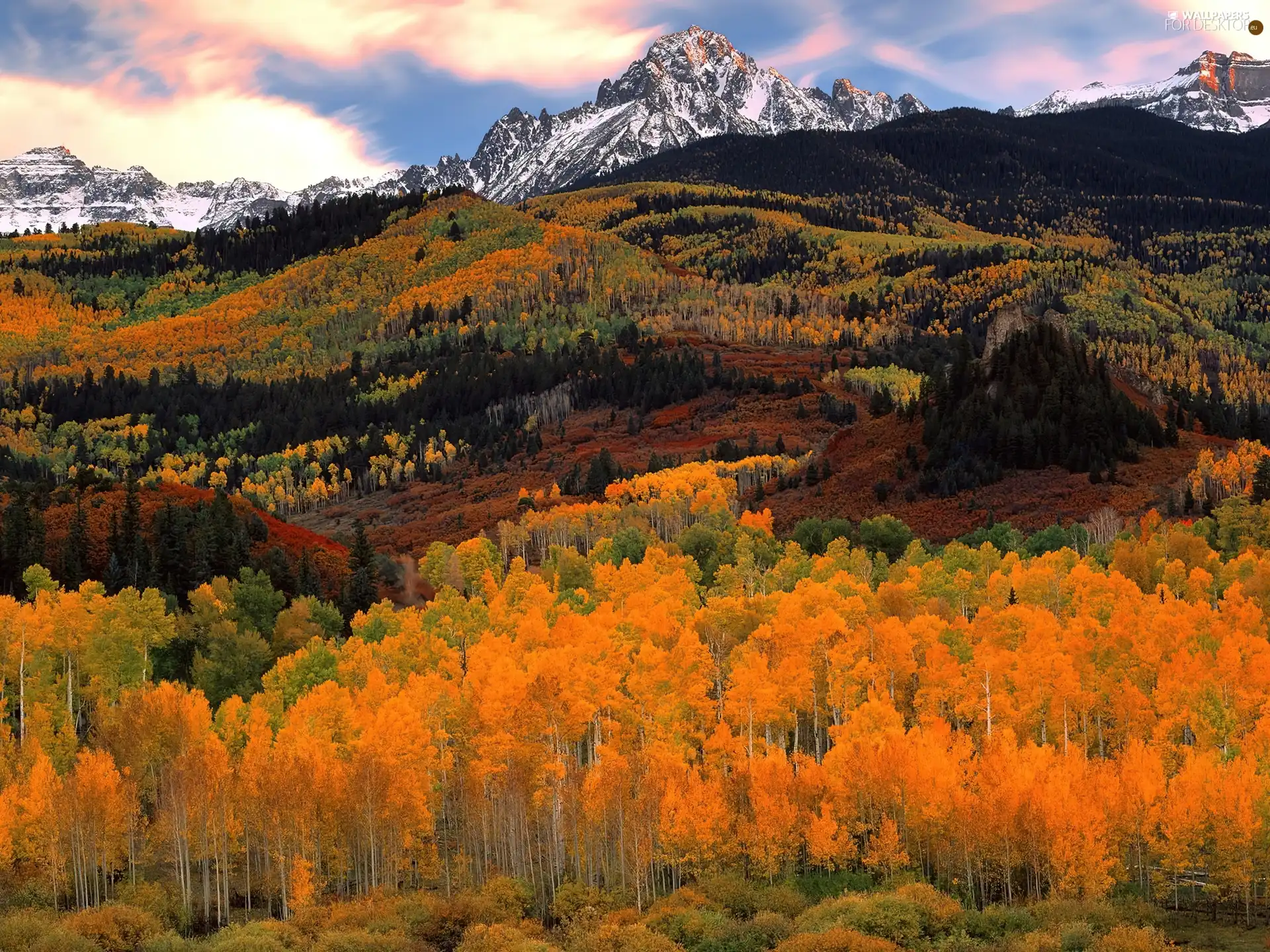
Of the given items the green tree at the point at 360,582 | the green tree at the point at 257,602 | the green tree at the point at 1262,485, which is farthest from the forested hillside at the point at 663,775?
the green tree at the point at 1262,485

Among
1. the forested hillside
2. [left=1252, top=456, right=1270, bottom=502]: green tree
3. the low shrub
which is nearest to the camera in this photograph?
the low shrub

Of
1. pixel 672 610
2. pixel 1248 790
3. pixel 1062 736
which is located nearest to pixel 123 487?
pixel 672 610

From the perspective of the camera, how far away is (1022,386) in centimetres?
19462

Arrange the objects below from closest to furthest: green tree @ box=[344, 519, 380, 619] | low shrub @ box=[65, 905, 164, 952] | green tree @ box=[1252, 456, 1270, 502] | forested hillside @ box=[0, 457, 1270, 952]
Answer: low shrub @ box=[65, 905, 164, 952] → forested hillside @ box=[0, 457, 1270, 952] → green tree @ box=[344, 519, 380, 619] → green tree @ box=[1252, 456, 1270, 502]

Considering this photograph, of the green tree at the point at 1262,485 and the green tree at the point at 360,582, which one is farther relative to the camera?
the green tree at the point at 1262,485

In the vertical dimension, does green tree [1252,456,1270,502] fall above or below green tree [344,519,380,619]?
above

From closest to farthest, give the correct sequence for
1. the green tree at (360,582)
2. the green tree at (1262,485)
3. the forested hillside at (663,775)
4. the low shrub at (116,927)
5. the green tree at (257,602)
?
the low shrub at (116,927) → the forested hillside at (663,775) → the green tree at (257,602) → the green tree at (360,582) → the green tree at (1262,485)

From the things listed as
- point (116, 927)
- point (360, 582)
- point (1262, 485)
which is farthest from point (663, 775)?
point (1262, 485)

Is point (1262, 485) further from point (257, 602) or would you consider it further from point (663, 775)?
point (257, 602)

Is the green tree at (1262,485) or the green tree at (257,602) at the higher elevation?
the green tree at (1262,485)

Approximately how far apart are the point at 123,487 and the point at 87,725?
60.6 meters

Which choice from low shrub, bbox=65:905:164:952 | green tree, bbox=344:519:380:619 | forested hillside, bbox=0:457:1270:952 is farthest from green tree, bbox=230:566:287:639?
low shrub, bbox=65:905:164:952

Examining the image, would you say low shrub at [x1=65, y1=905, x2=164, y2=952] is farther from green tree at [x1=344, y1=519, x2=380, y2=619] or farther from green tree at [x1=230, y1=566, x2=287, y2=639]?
green tree at [x1=344, y1=519, x2=380, y2=619]

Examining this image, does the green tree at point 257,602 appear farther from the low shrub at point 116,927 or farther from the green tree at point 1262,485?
the green tree at point 1262,485
